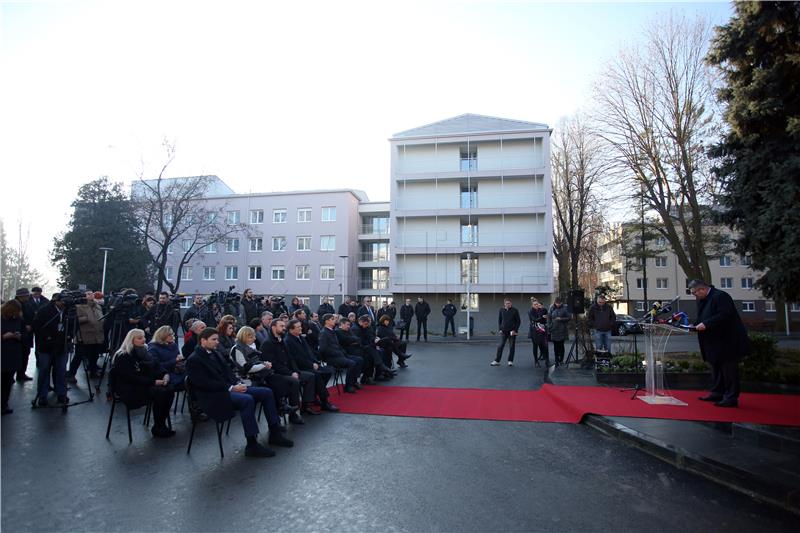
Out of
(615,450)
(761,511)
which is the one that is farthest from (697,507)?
(615,450)

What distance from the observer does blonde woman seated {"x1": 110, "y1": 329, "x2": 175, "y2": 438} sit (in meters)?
5.38

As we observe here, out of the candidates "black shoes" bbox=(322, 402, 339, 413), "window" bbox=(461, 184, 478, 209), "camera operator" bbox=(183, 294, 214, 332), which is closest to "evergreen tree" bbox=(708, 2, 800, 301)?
"black shoes" bbox=(322, 402, 339, 413)

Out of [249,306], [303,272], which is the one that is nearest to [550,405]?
[249,306]

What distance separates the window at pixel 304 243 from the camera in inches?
1547

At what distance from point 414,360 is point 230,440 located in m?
8.65

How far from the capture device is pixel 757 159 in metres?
7.96

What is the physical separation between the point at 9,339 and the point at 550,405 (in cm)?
838

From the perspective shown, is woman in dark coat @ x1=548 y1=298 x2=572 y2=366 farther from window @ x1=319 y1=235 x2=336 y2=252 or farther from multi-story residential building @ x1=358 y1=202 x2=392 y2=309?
window @ x1=319 y1=235 x2=336 y2=252

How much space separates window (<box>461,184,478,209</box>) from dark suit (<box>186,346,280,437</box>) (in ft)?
89.1

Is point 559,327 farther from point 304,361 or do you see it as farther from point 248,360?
point 248,360

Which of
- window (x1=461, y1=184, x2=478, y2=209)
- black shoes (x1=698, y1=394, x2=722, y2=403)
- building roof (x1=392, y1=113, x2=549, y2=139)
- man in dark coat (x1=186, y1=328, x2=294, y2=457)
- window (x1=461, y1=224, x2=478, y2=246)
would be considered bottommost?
black shoes (x1=698, y1=394, x2=722, y2=403)

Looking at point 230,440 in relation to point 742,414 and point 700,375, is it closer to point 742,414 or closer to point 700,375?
point 742,414

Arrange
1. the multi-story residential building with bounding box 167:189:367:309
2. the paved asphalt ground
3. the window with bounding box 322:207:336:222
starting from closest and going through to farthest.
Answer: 1. the paved asphalt ground
2. the multi-story residential building with bounding box 167:189:367:309
3. the window with bounding box 322:207:336:222

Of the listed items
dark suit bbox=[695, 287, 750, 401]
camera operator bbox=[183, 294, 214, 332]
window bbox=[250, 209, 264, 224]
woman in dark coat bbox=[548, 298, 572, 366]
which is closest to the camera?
dark suit bbox=[695, 287, 750, 401]
